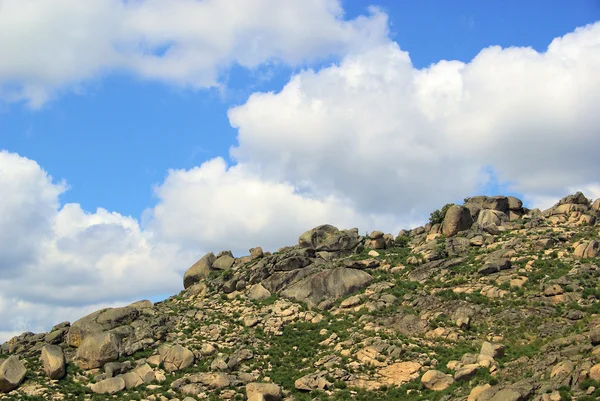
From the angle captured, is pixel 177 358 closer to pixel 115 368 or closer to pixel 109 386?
pixel 115 368

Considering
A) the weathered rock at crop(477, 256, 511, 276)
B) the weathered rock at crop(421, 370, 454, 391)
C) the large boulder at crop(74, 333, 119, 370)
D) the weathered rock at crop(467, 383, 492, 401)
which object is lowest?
the weathered rock at crop(467, 383, 492, 401)

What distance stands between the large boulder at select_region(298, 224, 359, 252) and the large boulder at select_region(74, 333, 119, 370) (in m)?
28.7

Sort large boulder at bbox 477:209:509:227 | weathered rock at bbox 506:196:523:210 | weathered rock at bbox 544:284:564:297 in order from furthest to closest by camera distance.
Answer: weathered rock at bbox 506:196:523:210
large boulder at bbox 477:209:509:227
weathered rock at bbox 544:284:564:297

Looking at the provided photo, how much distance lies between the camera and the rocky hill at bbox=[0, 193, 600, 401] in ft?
174

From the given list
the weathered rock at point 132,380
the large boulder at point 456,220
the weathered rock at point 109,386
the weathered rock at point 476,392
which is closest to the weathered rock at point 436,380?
the weathered rock at point 476,392

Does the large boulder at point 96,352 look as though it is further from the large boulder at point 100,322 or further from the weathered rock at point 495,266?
the weathered rock at point 495,266

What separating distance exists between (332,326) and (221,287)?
17847mm

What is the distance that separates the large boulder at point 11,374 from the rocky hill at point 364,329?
0.11 metres

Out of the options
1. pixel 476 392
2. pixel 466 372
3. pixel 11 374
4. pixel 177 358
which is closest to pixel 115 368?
pixel 177 358

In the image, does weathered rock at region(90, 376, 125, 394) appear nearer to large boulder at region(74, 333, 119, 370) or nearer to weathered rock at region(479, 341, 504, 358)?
large boulder at region(74, 333, 119, 370)

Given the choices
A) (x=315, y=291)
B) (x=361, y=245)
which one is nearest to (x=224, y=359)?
(x=315, y=291)

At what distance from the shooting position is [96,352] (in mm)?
61938

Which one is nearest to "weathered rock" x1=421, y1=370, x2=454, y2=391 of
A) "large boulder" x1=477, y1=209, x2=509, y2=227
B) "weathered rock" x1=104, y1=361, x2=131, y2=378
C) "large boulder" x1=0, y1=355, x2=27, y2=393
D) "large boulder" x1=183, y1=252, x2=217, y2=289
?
"weathered rock" x1=104, y1=361, x2=131, y2=378

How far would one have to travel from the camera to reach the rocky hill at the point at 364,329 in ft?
174
